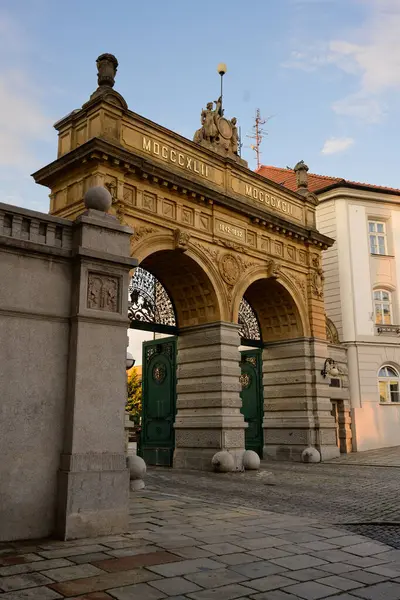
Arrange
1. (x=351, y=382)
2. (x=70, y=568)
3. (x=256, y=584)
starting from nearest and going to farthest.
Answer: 1. (x=256, y=584)
2. (x=70, y=568)
3. (x=351, y=382)

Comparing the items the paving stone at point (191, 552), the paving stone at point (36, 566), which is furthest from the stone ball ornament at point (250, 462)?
the paving stone at point (36, 566)

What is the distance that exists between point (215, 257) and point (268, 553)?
11.8m

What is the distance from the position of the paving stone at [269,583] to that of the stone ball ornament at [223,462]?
33.4ft

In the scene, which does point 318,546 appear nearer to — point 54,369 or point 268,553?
point 268,553

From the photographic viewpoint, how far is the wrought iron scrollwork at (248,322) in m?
20.3

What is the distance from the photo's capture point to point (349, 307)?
2348 cm

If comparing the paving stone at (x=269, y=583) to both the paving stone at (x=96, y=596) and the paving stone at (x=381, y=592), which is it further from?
the paving stone at (x=96, y=596)

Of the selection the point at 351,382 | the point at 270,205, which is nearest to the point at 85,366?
the point at 270,205

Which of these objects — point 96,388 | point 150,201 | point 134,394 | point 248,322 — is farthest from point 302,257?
point 134,394

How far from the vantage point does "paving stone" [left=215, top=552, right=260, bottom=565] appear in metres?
5.32

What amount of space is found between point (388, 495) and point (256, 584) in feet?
22.2

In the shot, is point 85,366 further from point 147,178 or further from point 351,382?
point 351,382

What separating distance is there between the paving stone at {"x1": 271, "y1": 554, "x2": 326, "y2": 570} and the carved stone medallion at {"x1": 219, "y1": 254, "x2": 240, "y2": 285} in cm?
1180

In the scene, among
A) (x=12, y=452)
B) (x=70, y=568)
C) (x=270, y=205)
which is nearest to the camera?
(x=70, y=568)
